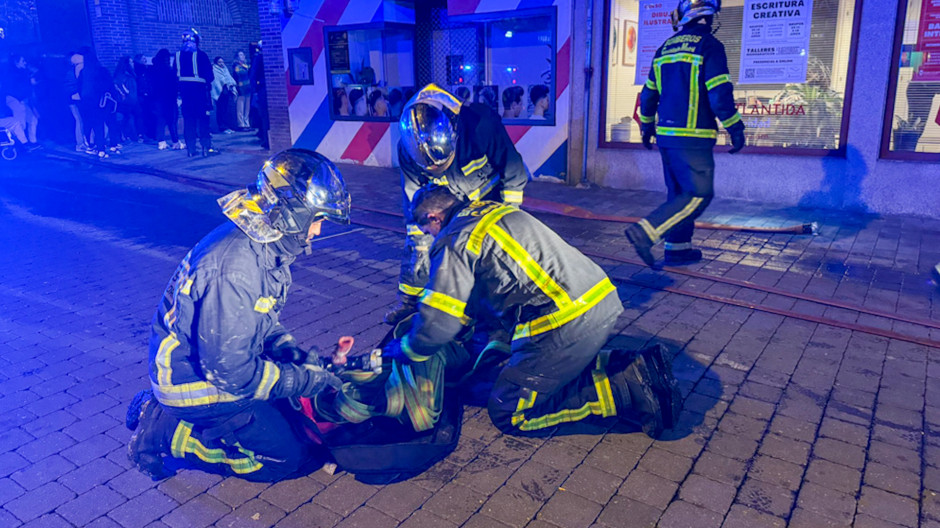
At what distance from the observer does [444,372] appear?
11.6 feet

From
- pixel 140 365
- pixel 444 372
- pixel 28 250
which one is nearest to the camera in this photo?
pixel 444 372

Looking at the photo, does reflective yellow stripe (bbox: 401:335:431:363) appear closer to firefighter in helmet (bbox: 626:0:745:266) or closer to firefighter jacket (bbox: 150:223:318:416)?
firefighter jacket (bbox: 150:223:318:416)

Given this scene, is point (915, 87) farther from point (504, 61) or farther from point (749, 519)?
point (749, 519)

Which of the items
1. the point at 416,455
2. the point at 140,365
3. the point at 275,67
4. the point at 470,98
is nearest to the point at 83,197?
the point at 275,67

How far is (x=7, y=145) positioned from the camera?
47.9 feet

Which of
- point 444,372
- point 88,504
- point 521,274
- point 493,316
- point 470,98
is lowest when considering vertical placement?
point 88,504

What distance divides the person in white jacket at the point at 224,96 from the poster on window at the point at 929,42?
50.7 ft

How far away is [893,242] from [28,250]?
8.98 meters

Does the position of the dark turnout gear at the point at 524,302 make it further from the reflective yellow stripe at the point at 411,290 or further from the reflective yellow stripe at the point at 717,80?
the reflective yellow stripe at the point at 717,80

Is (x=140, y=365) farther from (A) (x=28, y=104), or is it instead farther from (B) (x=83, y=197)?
(A) (x=28, y=104)

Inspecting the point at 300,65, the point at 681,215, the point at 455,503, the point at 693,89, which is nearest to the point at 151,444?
the point at 455,503

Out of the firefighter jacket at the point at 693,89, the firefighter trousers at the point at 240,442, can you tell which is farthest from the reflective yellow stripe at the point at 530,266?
the firefighter jacket at the point at 693,89

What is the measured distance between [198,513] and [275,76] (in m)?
11.3

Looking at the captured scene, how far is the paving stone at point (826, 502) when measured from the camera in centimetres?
275
